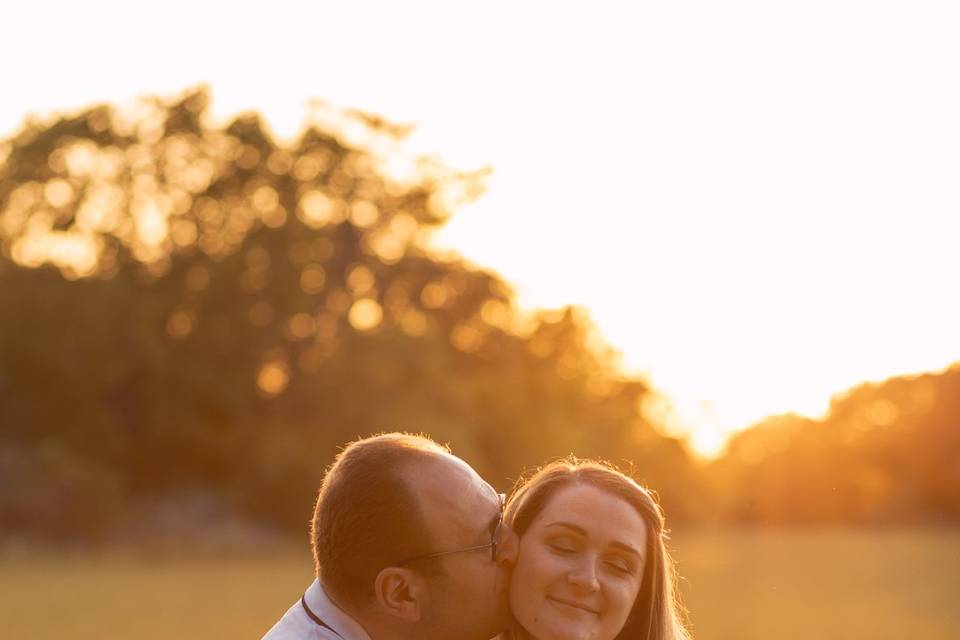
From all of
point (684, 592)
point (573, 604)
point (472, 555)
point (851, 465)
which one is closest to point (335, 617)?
point (472, 555)

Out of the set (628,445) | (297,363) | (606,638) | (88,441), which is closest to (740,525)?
(628,445)

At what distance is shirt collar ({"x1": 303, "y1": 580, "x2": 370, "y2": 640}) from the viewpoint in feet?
12.6

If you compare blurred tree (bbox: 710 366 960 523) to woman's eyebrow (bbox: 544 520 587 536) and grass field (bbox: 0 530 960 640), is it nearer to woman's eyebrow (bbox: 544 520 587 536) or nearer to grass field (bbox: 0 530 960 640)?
grass field (bbox: 0 530 960 640)

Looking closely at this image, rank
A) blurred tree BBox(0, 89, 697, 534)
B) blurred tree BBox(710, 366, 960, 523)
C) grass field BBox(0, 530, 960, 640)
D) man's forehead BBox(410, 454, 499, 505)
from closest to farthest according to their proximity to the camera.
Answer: man's forehead BBox(410, 454, 499, 505) < grass field BBox(0, 530, 960, 640) < blurred tree BBox(0, 89, 697, 534) < blurred tree BBox(710, 366, 960, 523)

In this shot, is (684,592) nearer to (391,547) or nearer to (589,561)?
(589,561)

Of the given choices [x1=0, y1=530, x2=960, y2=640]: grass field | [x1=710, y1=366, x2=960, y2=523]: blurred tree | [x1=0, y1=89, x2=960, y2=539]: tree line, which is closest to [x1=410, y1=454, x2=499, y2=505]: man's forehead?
[x1=0, y1=530, x2=960, y2=640]: grass field

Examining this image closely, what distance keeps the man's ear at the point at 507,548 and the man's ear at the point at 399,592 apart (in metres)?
0.31

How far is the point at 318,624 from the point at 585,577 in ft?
2.61

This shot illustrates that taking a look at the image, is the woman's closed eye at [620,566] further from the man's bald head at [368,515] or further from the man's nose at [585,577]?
the man's bald head at [368,515]

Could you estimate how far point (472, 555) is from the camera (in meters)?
4.08

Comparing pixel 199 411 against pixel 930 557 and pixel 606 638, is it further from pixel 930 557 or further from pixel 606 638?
pixel 606 638

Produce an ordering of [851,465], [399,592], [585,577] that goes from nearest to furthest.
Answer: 1. [399,592]
2. [585,577]
3. [851,465]

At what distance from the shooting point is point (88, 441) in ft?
143

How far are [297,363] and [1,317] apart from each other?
28.3 ft
